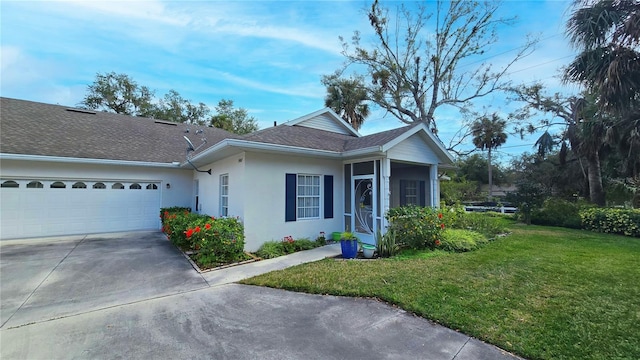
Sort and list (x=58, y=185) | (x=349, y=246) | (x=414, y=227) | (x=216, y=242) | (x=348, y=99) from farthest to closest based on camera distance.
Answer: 1. (x=348, y=99)
2. (x=58, y=185)
3. (x=414, y=227)
4. (x=349, y=246)
5. (x=216, y=242)

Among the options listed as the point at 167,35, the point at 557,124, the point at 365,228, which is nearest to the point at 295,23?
the point at 167,35

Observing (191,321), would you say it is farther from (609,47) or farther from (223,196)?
(609,47)

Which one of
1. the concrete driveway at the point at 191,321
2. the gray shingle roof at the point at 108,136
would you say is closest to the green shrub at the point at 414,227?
the gray shingle roof at the point at 108,136

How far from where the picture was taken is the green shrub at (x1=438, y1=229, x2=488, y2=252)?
779 centimetres

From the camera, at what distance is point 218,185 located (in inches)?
390

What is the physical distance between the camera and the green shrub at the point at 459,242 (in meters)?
7.79

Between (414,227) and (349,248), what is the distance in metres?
1.94

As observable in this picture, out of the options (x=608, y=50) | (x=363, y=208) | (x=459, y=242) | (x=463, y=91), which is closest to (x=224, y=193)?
(x=363, y=208)

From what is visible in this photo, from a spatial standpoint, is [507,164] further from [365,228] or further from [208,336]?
[208,336]

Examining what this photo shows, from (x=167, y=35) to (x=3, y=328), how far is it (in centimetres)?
957

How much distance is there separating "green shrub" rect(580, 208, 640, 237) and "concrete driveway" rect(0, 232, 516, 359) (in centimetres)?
1242

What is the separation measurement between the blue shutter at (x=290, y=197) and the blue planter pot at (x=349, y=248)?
2.00 meters

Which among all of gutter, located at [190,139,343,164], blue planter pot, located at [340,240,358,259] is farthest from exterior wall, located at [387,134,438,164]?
blue planter pot, located at [340,240,358,259]

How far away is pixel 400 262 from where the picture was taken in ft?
21.3
